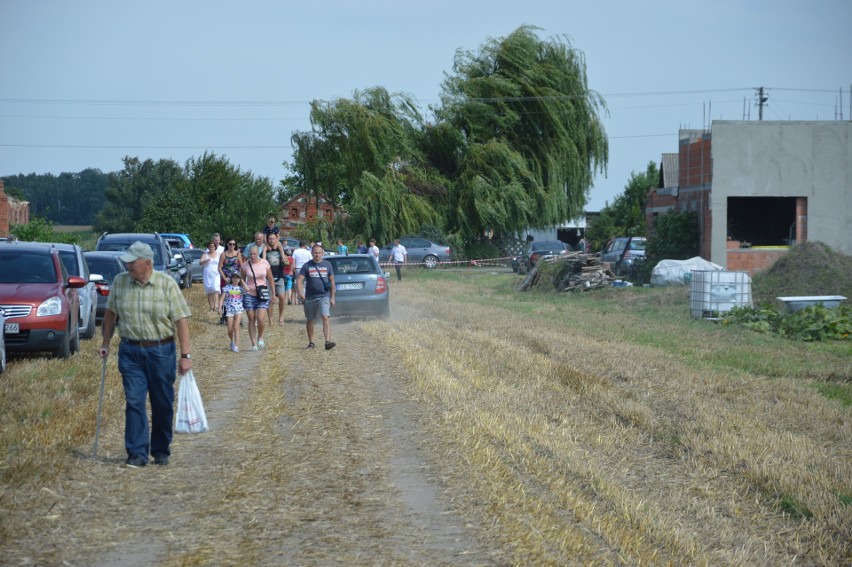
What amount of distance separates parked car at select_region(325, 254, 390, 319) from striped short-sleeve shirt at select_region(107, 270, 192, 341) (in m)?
13.1

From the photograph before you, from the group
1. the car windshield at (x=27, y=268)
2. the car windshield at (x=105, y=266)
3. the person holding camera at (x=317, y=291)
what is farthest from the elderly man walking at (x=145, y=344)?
the car windshield at (x=105, y=266)

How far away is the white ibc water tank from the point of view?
21688mm

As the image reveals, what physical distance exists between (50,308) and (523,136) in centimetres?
3824

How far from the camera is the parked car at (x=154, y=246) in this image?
80.5ft

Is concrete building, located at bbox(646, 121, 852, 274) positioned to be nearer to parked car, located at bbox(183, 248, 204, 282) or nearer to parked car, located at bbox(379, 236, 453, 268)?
parked car, located at bbox(183, 248, 204, 282)

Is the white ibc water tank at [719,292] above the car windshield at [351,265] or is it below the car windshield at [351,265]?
below

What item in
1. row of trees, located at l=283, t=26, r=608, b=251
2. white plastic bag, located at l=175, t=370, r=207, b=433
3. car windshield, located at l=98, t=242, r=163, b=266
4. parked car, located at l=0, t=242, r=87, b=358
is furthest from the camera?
row of trees, located at l=283, t=26, r=608, b=251

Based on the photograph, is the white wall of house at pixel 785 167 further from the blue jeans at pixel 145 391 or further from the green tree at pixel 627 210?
the green tree at pixel 627 210

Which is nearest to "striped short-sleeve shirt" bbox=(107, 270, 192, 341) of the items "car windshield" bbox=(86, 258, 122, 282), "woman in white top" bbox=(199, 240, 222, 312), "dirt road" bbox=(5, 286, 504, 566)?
"dirt road" bbox=(5, 286, 504, 566)

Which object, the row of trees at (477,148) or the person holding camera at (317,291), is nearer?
the person holding camera at (317,291)

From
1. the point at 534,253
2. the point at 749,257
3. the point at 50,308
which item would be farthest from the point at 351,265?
the point at 534,253

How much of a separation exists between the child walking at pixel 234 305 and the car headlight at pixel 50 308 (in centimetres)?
274

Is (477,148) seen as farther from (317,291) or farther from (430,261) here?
(317,291)

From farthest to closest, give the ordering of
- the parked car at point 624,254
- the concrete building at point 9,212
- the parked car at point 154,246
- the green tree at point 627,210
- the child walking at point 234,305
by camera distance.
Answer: the green tree at point 627,210 → the concrete building at point 9,212 → the parked car at point 624,254 → the parked car at point 154,246 → the child walking at point 234,305
